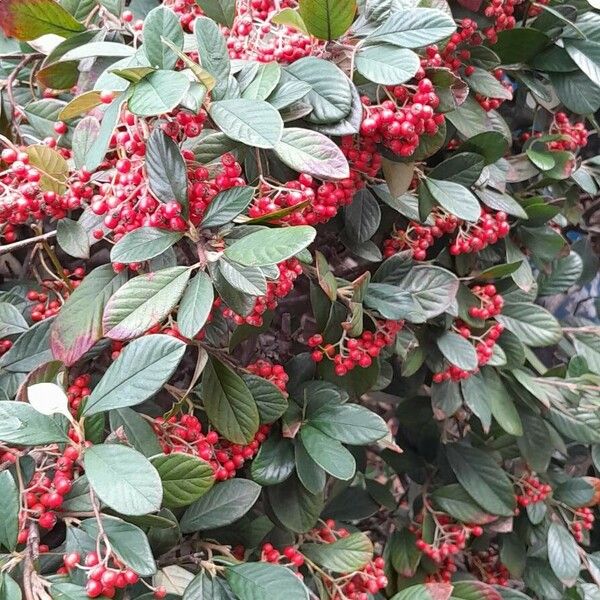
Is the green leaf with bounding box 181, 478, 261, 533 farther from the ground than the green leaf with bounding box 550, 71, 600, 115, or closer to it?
→ closer to it

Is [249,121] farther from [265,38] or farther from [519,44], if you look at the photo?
[519,44]

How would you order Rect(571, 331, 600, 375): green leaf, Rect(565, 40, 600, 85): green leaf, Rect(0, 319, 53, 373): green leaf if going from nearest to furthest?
Rect(0, 319, 53, 373): green leaf
Rect(565, 40, 600, 85): green leaf
Rect(571, 331, 600, 375): green leaf

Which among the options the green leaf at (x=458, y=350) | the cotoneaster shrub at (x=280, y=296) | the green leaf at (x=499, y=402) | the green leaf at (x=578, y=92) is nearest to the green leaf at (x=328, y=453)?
the cotoneaster shrub at (x=280, y=296)

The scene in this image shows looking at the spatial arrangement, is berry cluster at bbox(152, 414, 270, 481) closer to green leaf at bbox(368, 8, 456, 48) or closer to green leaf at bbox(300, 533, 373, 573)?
green leaf at bbox(300, 533, 373, 573)

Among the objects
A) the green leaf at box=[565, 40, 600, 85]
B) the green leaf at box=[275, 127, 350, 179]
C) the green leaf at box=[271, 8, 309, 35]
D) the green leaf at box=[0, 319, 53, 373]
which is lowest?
the green leaf at box=[0, 319, 53, 373]

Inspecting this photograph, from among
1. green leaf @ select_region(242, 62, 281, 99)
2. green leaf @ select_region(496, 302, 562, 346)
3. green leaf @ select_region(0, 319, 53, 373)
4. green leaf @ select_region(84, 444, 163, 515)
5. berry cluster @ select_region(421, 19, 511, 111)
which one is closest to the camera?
green leaf @ select_region(84, 444, 163, 515)

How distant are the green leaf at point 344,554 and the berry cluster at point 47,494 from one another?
0.35m

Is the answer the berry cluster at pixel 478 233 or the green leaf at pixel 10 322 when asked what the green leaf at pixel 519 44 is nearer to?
the berry cluster at pixel 478 233

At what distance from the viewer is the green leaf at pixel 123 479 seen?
509 millimetres

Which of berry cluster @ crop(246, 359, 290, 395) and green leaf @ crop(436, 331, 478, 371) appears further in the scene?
green leaf @ crop(436, 331, 478, 371)

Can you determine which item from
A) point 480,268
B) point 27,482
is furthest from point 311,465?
point 480,268

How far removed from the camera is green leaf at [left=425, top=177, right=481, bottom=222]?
2.59 ft

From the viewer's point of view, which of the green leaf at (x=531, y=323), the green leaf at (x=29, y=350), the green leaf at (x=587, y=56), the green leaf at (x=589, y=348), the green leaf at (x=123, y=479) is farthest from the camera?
the green leaf at (x=589, y=348)

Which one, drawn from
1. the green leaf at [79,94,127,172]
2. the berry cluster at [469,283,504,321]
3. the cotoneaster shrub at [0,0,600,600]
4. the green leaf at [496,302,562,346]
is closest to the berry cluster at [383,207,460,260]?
the cotoneaster shrub at [0,0,600,600]
